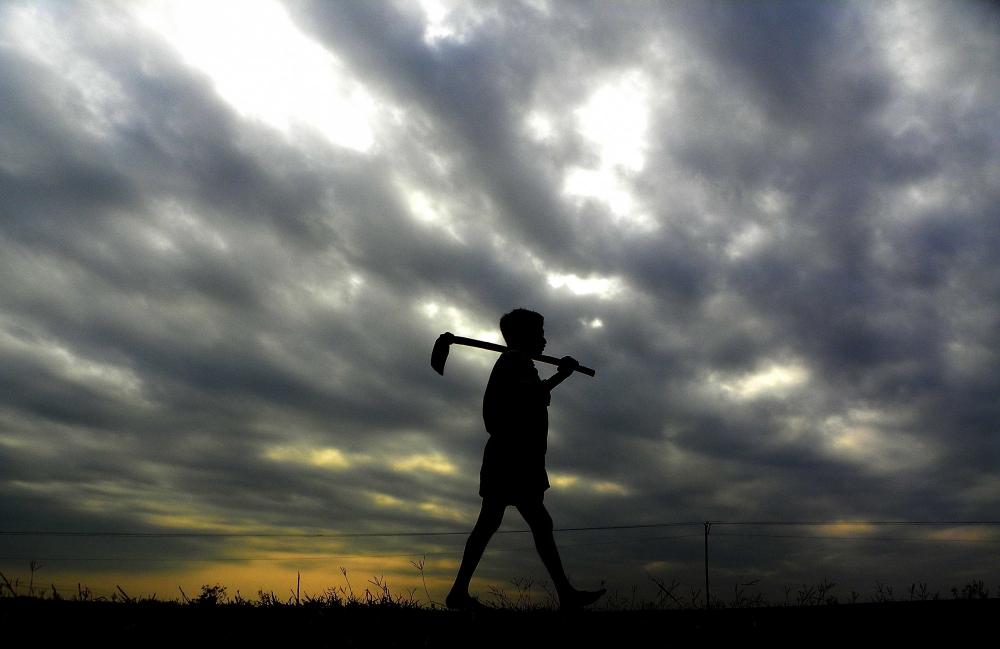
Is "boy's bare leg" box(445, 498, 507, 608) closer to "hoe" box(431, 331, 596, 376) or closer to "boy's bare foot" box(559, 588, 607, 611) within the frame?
"boy's bare foot" box(559, 588, 607, 611)

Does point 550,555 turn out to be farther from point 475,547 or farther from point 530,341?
point 530,341

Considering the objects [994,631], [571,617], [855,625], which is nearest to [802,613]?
[855,625]

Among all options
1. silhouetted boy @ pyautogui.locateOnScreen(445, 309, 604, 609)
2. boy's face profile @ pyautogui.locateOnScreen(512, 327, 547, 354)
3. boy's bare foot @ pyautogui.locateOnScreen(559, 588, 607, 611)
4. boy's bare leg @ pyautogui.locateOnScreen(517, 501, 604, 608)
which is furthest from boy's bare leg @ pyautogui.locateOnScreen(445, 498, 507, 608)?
boy's face profile @ pyautogui.locateOnScreen(512, 327, 547, 354)

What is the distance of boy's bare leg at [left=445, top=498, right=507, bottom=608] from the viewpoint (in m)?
6.34

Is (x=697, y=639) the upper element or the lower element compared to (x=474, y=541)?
lower

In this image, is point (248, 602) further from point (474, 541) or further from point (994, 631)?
point (994, 631)

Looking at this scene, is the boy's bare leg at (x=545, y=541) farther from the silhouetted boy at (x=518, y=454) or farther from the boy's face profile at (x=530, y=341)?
the boy's face profile at (x=530, y=341)

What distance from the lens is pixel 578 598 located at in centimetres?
636

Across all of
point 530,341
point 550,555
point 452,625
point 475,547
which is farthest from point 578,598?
point 530,341

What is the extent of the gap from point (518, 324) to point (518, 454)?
110 cm

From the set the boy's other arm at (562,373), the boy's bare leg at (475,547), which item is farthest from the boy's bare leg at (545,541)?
the boy's other arm at (562,373)

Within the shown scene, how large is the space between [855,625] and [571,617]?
1.85 meters

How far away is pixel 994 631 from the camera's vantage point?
15.9ft

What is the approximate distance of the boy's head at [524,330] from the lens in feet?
22.7
